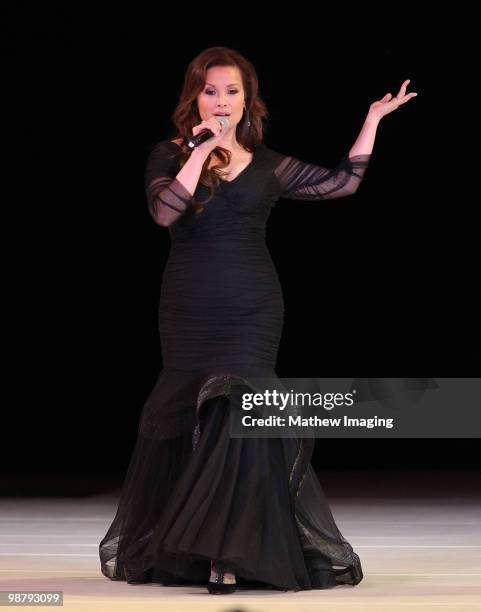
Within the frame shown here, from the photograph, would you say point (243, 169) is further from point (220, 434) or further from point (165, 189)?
point (220, 434)

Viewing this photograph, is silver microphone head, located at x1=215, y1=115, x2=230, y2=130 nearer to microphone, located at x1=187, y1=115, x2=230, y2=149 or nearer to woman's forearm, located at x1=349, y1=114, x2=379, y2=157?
microphone, located at x1=187, y1=115, x2=230, y2=149

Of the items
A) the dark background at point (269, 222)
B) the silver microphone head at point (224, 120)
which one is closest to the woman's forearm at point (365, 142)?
the silver microphone head at point (224, 120)

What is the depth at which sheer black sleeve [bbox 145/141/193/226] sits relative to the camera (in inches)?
133

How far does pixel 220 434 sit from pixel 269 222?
3402 mm

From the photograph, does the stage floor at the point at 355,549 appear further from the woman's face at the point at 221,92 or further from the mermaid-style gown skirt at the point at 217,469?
the woman's face at the point at 221,92

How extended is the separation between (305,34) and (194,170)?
10.5 ft

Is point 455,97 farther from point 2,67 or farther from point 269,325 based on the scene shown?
point 269,325

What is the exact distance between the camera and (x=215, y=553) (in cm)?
337

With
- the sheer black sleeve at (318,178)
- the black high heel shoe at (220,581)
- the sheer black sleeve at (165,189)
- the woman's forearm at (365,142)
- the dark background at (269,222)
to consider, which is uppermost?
the dark background at (269,222)

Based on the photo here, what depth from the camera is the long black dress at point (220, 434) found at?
134 inches

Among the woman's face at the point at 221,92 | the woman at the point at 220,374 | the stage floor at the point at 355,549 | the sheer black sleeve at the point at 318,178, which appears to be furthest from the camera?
the sheer black sleeve at the point at 318,178

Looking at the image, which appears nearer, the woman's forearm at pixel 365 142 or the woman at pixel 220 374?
the woman at pixel 220 374

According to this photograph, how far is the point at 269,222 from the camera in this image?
22.4ft

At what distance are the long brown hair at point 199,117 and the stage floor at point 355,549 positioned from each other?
0.88 m
